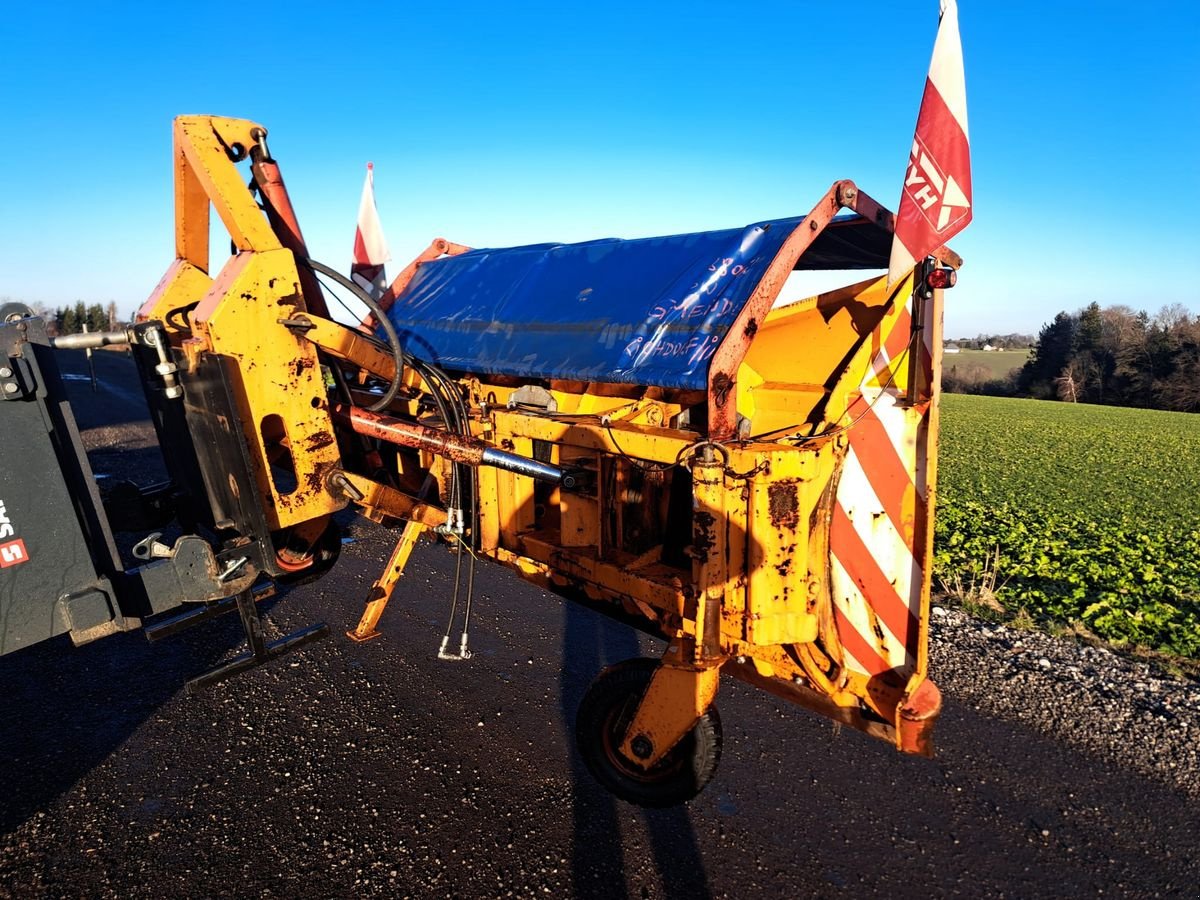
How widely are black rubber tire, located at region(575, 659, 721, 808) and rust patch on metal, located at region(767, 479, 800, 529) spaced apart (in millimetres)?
868

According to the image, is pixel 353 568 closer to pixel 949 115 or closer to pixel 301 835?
pixel 301 835

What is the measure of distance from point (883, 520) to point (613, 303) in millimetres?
1609

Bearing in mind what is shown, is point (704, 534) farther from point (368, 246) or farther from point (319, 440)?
point (368, 246)

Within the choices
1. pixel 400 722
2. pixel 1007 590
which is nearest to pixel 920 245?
pixel 400 722

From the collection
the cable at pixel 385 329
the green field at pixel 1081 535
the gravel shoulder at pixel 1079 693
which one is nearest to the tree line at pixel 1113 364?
the green field at pixel 1081 535

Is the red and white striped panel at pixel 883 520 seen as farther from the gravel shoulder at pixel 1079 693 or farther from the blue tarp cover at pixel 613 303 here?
the gravel shoulder at pixel 1079 693

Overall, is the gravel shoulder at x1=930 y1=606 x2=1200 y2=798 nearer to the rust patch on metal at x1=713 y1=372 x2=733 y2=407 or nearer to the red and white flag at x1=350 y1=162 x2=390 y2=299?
the rust patch on metal at x1=713 y1=372 x2=733 y2=407

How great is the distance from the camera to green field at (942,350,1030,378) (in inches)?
2264

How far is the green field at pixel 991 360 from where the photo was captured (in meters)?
57.5

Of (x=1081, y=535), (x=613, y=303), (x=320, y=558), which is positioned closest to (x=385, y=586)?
(x=320, y=558)

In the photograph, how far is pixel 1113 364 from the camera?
4397cm

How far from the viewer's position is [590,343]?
10.9 feet

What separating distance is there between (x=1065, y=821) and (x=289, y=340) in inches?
157

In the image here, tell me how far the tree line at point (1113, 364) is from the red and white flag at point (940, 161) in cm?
4747
